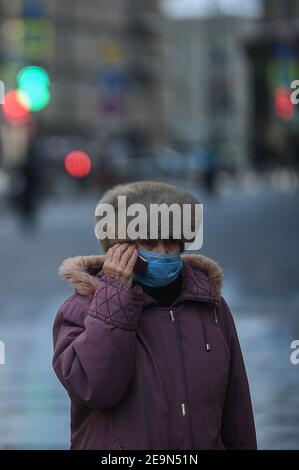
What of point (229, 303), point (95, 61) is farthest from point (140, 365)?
point (95, 61)

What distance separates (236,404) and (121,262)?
1.64 ft

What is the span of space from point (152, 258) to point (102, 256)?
26cm

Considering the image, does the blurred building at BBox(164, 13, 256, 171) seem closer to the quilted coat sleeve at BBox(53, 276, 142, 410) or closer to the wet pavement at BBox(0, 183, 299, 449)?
the wet pavement at BBox(0, 183, 299, 449)

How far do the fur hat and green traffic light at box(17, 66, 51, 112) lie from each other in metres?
16.2

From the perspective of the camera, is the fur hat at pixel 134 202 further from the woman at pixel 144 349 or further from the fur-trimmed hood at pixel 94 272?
A: the fur-trimmed hood at pixel 94 272

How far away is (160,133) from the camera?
4375 inches

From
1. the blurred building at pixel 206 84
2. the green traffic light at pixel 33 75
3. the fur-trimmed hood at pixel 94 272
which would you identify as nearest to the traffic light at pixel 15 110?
the green traffic light at pixel 33 75

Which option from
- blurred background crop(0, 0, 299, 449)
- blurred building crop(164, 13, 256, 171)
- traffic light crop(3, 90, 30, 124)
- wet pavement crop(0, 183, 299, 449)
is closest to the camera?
wet pavement crop(0, 183, 299, 449)

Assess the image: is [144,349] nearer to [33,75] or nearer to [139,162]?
[33,75]

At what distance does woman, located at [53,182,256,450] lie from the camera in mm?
3551

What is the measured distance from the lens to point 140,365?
11.8 ft

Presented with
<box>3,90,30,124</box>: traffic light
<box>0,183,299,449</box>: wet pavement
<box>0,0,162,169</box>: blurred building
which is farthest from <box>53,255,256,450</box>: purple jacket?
<box>0,0,162,169</box>: blurred building

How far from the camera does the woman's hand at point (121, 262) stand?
11.9 ft

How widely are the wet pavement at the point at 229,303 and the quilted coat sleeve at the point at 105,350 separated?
3385mm
